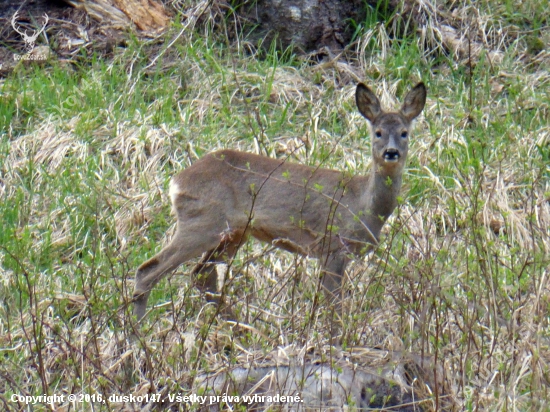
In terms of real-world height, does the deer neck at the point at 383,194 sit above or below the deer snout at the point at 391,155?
below

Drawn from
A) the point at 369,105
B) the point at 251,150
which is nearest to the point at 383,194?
the point at 369,105

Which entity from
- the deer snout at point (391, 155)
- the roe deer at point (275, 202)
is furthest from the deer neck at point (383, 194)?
the deer snout at point (391, 155)

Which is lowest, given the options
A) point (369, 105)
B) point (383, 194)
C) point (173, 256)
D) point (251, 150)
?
point (173, 256)

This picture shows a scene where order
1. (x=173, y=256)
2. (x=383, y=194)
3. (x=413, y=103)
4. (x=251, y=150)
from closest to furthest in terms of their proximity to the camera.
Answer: (x=173, y=256)
(x=383, y=194)
(x=413, y=103)
(x=251, y=150)

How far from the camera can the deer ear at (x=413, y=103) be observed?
6.65m

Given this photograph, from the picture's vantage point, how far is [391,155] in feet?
20.8

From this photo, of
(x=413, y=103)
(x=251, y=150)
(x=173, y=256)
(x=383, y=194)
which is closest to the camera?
(x=173, y=256)

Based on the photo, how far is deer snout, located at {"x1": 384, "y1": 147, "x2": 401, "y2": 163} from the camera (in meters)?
6.32

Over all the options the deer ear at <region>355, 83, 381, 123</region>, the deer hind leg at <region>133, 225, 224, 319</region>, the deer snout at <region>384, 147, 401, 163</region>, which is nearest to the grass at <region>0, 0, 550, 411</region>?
the deer hind leg at <region>133, 225, 224, 319</region>

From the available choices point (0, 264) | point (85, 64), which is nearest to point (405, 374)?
point (0, 264)

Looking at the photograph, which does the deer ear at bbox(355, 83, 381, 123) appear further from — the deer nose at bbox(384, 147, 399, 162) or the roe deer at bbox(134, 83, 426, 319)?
the deer nose at bbox(384, 147, 399, 162)

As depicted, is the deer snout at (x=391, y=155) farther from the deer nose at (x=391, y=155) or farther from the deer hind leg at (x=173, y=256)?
the deer hind leg at (x=173, y=256)

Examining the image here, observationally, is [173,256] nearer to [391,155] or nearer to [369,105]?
[391,155]

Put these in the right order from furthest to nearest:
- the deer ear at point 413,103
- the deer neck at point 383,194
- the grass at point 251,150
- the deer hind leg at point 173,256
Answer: the deer ear at point 413,103 → the deer neck at point 383,194 → the deer hind leg at point 173,256 → the grass at point 251,150
